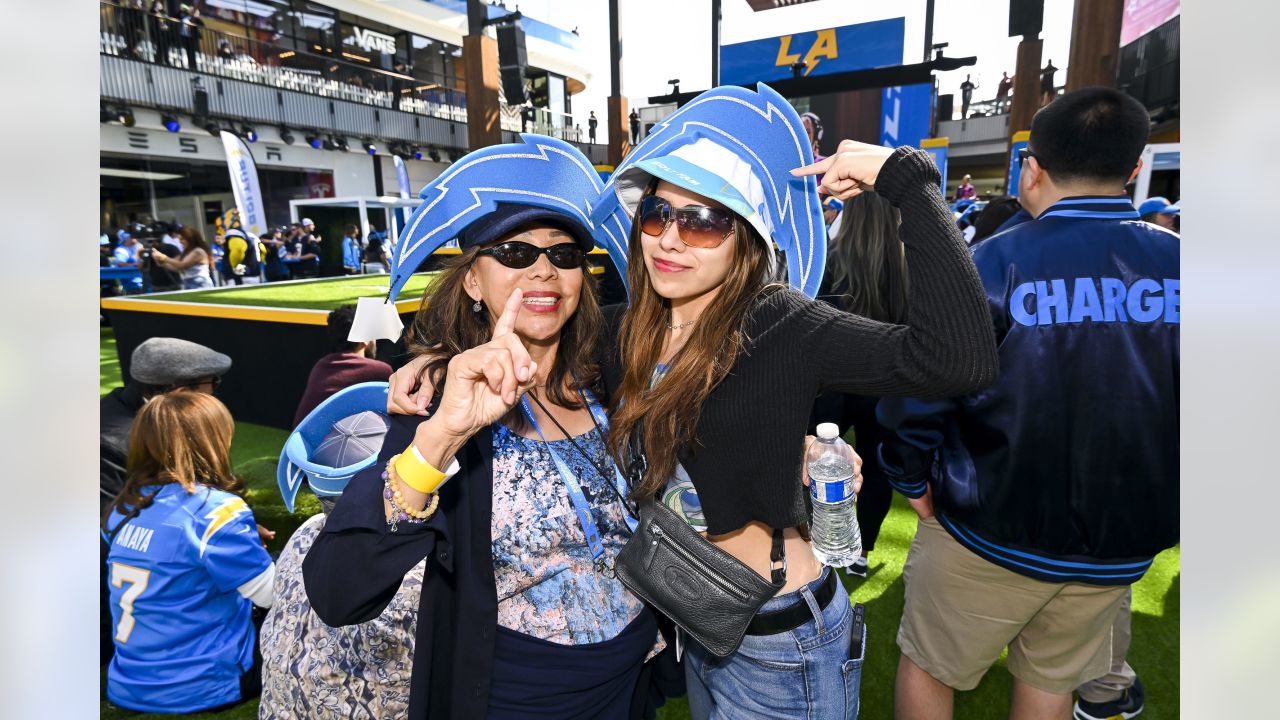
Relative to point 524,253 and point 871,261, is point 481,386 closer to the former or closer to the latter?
point 524,253

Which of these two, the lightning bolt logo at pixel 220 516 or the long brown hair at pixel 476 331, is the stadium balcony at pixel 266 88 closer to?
the lightning bolt logo at pixel 220 516

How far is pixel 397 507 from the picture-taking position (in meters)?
1.23

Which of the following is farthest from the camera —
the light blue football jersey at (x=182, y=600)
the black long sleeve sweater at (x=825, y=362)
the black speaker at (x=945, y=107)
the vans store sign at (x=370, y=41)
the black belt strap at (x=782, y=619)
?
the black speaker at (x=945, y=107)

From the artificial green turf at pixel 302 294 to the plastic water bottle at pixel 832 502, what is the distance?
5.76 m

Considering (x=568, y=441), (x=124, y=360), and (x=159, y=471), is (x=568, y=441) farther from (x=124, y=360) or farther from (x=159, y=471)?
(x=124, y=360)

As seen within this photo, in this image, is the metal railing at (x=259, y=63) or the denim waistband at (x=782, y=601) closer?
the denim waistband at (x=782, y=601)

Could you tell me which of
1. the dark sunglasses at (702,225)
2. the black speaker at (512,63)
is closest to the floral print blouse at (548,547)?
the dark sunglasses at (702,225)

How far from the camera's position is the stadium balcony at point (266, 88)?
18531 mm

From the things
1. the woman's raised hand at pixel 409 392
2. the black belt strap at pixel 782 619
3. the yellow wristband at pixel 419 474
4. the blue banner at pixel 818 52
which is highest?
the blue banner at pixel 818 52

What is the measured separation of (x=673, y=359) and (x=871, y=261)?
1.70m

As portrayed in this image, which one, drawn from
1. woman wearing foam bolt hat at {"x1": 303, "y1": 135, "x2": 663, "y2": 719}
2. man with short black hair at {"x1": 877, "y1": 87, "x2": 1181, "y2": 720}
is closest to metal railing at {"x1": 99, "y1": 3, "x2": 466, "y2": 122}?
woman wearing foam bolt hat at {"x1": 303, "y1": 135, "x2": 663, "y2": 719}

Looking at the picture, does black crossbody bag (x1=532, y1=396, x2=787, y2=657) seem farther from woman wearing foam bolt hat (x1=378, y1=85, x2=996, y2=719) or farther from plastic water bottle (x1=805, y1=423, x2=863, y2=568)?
plastic water bottle (x1=805, y1=423, x2=863, y2=568)

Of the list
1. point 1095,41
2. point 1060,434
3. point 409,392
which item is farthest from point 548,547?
point 1095,41
